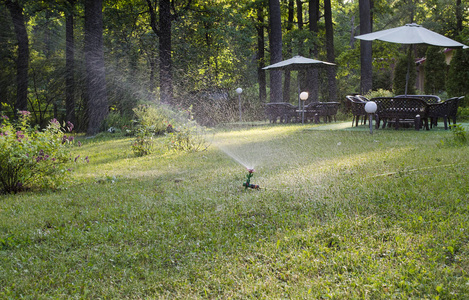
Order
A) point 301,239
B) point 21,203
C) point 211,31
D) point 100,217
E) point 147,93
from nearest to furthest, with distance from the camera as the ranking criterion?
1. point 301,239
2. point 100,217
3. point 21,203
4. point 211,31
5. point 147,93

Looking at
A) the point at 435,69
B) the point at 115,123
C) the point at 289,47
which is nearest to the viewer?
the point at 115,123

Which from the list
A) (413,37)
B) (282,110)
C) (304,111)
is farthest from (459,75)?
(413,37)

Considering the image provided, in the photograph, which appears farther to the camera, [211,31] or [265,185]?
[211,31]

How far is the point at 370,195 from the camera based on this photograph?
3.78 meters

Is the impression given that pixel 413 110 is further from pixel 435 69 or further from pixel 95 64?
pixel 435 69

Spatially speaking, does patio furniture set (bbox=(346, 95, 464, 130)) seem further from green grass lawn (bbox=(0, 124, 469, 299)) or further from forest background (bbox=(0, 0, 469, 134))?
forest background (bbox=(0, 0, 469, 134))

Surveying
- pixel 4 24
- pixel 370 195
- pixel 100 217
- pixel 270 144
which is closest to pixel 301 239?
pixel 370 195

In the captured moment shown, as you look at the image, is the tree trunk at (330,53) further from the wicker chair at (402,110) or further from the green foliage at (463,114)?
the wicker chair at (402,110)

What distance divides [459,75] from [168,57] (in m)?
12.9

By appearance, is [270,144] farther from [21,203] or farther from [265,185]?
[21,203]

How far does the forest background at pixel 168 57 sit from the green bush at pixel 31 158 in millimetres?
9584

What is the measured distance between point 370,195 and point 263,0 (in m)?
18.2

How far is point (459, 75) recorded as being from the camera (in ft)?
58.5

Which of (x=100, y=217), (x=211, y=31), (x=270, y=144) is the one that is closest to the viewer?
(x=100, y=217)
